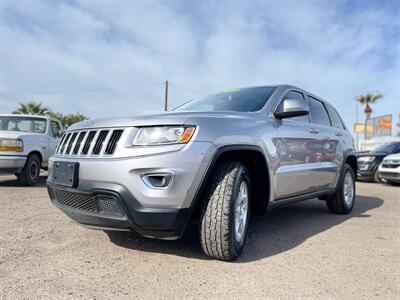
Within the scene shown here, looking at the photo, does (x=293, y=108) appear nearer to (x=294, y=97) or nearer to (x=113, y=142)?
(x=294, y=97)

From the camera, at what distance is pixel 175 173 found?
8.20 feet

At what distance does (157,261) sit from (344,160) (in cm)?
367

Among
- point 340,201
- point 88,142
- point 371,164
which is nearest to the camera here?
point 88,142

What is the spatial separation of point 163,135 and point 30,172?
608 cm

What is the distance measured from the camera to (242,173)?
2.99m

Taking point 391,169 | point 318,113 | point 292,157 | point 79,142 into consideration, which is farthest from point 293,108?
point 391,169

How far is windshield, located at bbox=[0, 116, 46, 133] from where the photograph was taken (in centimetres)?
834

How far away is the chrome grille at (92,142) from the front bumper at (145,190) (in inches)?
3.9

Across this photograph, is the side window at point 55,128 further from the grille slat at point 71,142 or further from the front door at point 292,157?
the front door at point 292,157

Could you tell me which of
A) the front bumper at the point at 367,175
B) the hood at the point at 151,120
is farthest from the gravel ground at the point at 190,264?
the front bumper at the point at 367,175

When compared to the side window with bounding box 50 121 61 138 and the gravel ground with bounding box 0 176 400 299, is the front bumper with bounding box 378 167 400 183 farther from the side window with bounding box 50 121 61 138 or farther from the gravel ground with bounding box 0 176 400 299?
the side window with bounding box 50 121 61 138

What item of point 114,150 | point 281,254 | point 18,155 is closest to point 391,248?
point 281,254

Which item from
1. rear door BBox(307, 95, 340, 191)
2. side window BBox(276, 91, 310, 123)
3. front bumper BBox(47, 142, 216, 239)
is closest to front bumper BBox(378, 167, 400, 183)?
rear door BBox(307, 95, 340, 191)

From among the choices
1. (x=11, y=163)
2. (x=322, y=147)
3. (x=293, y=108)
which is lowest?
(x=11, y=163)
